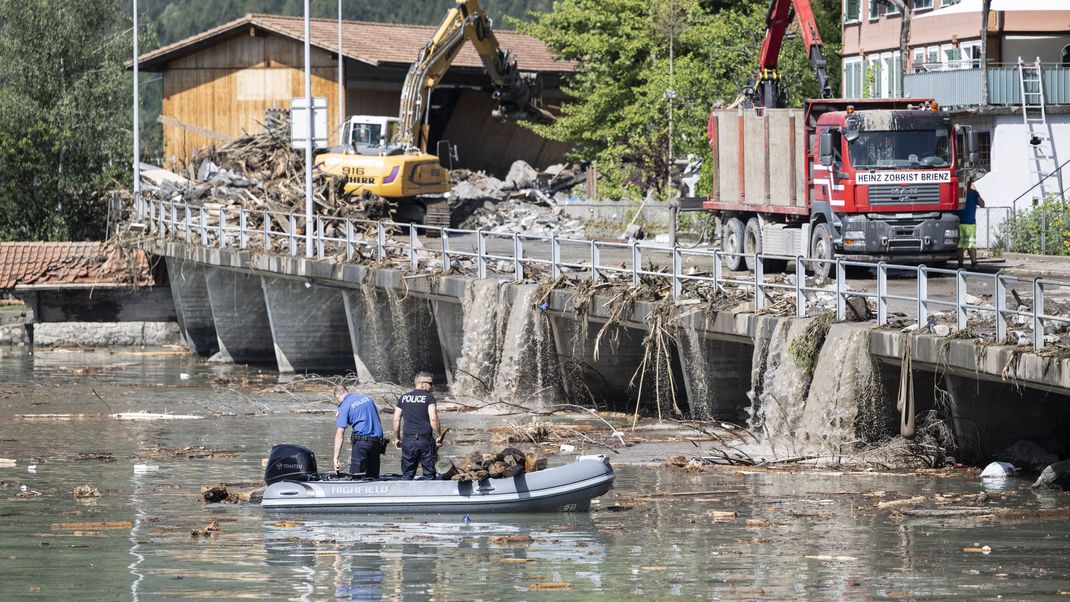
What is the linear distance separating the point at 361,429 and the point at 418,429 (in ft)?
2.43

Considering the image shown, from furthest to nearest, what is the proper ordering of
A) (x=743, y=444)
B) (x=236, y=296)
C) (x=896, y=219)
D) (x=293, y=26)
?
1. (x=293, y=26)
2. (x=236, y=296)
3. (x=896, y=219)
4. (x=743, y=444)

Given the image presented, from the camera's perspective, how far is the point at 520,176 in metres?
58.6

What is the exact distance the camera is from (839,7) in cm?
5525

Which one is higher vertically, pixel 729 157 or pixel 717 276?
pixel 729 157

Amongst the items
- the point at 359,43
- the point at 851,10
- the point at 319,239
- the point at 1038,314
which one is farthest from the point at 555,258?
the point at 359,43

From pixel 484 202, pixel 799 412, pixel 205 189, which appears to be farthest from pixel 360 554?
pixel 484 202

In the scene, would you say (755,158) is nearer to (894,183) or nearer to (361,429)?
(894,183)

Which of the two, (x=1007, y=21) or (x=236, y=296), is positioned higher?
(x=1007, y=21)

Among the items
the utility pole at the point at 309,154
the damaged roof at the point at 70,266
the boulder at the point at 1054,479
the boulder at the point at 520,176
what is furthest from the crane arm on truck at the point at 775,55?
the boulder at the point at 520,176

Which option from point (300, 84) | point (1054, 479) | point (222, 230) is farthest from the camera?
point (300, 84)

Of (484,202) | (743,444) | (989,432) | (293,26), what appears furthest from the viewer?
(293,26)

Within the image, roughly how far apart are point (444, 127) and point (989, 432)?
4261 cm

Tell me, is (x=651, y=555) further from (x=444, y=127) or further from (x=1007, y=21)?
(x=444, y=127)

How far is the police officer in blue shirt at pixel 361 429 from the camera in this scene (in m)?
17.7
